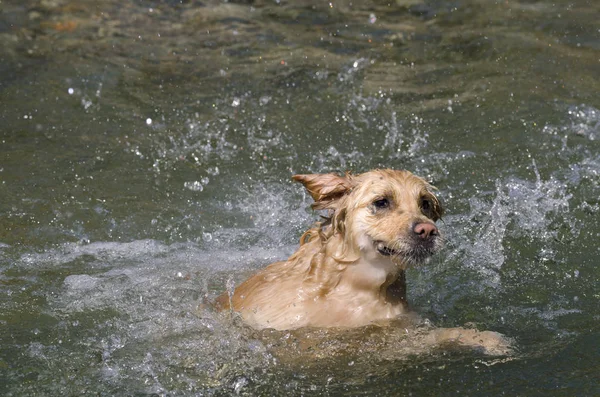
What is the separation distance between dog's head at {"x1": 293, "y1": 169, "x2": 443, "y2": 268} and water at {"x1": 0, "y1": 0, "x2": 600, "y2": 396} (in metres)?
0.57

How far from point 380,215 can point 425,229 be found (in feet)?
1.26

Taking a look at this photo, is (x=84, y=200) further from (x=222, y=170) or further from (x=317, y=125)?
(x=317, y=125)

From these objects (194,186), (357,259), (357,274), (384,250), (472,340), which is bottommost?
(194,186)

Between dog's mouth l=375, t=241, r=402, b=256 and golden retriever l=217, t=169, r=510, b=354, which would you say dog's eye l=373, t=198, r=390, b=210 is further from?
dog's mouth l=375, t=241, r=402, b=256

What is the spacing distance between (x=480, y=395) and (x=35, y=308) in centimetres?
337

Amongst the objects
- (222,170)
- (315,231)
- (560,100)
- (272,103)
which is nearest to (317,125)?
(272,103)

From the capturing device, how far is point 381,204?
614 cm

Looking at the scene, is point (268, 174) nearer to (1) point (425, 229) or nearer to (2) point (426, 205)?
(2) point (426, 205)

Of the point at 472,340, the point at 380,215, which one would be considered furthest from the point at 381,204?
A: the point at 472,340

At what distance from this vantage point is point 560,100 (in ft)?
35.2

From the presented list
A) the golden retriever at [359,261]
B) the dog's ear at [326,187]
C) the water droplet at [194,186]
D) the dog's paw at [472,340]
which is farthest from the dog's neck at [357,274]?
the water droplet at [194,186]

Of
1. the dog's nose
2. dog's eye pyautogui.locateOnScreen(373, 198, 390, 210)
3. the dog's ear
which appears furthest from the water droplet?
the dog's nose

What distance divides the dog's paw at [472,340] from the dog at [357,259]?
340 mm

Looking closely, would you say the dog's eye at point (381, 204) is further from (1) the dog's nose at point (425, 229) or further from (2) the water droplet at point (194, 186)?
(2) the water droplet at point (194, 186)
